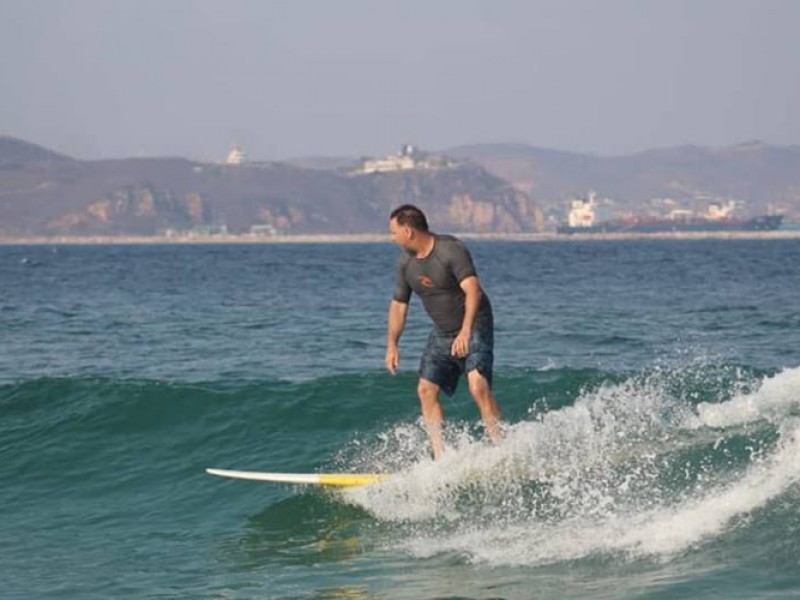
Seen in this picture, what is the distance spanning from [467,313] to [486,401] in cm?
75

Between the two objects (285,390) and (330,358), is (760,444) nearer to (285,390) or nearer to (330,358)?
(285,390)

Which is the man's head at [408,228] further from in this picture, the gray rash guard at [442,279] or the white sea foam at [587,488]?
the white sea foam at [587,488]

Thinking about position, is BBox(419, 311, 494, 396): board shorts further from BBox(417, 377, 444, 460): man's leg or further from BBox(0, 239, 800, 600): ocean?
BBox(0, 239, 800, 600): ocean

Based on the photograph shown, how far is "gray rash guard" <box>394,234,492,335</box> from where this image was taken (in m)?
10.9

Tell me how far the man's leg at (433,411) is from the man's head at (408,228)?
1.13 m

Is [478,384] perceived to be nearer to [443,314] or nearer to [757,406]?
[443,314]

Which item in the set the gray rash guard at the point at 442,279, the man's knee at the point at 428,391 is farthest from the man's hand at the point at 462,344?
the man's knee at the point at 428,391

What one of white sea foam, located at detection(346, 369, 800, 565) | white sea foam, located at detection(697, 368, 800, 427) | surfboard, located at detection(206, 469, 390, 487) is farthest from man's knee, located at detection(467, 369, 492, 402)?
white sea foam, located at detection(697, 368, 800, 427)

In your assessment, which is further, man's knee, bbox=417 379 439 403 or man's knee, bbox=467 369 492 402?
man's knee, bbox=417 379 439 403

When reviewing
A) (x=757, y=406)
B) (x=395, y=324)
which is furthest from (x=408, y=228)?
(x=757, y=406)

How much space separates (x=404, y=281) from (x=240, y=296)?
3288 centimetres

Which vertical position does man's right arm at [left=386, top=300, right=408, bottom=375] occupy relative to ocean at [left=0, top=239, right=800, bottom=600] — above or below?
above

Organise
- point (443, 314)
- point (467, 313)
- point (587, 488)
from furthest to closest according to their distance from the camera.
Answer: point (443, 314), point (467, 313), point (587, 488)

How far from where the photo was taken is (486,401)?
1111 cm
